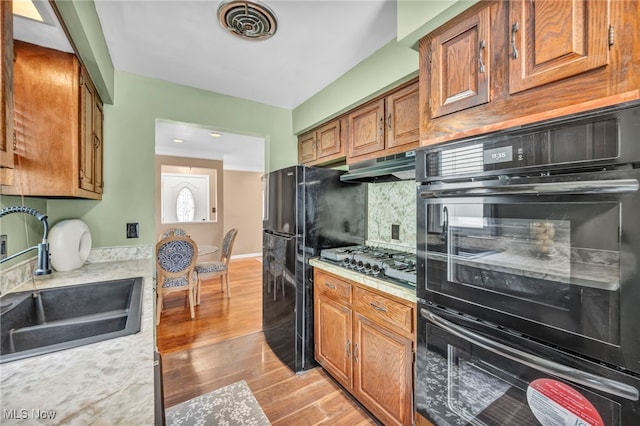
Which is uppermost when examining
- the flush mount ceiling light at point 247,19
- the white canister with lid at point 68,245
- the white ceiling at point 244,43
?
the white ceiling at point 244,43

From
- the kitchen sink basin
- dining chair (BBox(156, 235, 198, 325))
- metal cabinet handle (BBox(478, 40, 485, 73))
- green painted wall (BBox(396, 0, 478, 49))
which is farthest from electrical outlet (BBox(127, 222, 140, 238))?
metal cabinet handle (BBox(478, 40, 485, 73))

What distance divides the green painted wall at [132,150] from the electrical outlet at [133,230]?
30 millimetres

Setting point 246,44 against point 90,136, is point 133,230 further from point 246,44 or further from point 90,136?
point 246,44

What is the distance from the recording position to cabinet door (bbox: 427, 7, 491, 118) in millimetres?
1104

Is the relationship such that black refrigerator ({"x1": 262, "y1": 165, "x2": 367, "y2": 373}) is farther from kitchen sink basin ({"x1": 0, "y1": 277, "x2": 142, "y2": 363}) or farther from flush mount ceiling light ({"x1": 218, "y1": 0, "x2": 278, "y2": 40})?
kitchen sink basin ({"x1": 0, "y1": 277, "x2": 142, "y2": 363})

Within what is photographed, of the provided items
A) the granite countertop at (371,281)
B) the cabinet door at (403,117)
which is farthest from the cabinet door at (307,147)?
the granite countertop at (371,281)

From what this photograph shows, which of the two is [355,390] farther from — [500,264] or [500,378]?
[500,264]

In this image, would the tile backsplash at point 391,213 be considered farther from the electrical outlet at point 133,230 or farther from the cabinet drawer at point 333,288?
the electrical outlet at point 133,230

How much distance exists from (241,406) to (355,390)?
75 cm

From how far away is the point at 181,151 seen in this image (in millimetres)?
5242

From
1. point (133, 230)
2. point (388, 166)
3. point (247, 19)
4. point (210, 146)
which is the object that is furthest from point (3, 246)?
point (210, 146)

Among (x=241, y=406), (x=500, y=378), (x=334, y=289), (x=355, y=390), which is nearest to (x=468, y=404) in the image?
(x=500, y=378)

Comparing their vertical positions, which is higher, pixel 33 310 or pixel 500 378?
pixel 33 310

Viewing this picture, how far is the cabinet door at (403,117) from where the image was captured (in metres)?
1.71
